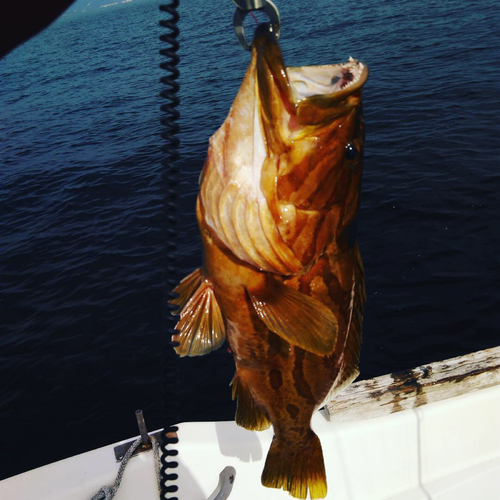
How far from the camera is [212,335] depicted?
2383mm

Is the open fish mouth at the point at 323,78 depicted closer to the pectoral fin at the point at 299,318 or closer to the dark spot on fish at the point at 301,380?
the pectoral fin at the point at 299,318

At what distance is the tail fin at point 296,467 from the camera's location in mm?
2758

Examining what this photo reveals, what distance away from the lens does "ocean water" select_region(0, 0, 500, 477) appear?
25.7 ft

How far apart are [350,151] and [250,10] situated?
2.39 ft

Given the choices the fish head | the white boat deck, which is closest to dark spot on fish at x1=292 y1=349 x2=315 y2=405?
the fish head

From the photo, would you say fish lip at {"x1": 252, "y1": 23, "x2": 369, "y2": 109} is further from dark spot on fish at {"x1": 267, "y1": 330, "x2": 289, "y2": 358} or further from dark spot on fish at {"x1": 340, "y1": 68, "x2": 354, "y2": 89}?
dark spot on fish at {"x1": 267, "y1": 330, "x2": 289, "y2": 358}

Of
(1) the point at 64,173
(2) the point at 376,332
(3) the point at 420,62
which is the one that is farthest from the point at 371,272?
(3) the point at 420,62

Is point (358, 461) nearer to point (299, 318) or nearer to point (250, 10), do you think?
point (299, 318)

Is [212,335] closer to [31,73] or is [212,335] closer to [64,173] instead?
[64,173]

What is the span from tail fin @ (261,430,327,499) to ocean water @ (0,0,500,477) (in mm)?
841

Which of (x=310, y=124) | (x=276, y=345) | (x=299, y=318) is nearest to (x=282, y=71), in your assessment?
(x=310, y=124)

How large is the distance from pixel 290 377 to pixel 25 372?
294 inches

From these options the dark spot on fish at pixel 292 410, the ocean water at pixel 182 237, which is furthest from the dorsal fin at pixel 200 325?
the dark spot on fish at pixel 292 410

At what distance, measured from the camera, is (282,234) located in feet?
6.85
